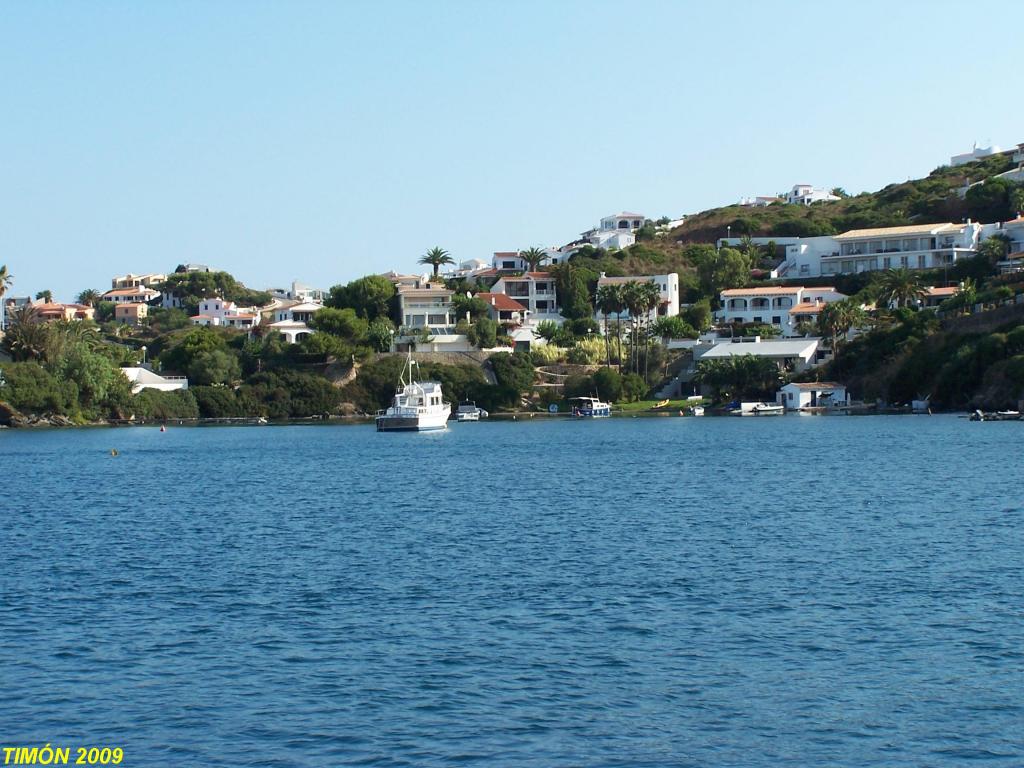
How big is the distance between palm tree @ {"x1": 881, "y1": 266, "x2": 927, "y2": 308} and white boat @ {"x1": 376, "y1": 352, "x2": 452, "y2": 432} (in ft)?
145

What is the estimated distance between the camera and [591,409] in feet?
393

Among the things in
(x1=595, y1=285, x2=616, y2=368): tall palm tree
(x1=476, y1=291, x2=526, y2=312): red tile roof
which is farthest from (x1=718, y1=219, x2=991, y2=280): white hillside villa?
(x1=476, y1=291, x2=526, y2=312): red tile roof

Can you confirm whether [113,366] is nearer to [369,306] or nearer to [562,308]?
[369,306]

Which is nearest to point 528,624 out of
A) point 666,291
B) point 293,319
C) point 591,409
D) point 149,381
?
point 591,409

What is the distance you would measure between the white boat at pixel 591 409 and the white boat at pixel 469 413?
8615 millimetres

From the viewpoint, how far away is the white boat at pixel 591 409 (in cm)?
11925

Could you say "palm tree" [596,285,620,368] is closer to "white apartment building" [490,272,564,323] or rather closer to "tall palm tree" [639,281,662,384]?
"tall palm tree" [639,281,662,384]

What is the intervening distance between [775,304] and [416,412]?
155ft

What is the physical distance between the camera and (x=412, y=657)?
22984 millimetres

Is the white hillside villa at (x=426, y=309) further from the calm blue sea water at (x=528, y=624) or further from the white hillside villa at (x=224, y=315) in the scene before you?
the calm blue sea water at (x=528, y=624)

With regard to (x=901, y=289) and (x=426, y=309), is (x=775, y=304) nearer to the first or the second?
(x=901, y=289)

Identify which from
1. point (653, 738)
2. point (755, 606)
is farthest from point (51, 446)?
point (653, 738)

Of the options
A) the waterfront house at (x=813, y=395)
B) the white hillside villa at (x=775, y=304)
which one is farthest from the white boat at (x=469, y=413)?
the white hillside villa at (x=775, y=304)

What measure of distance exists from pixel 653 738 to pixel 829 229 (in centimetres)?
15491
